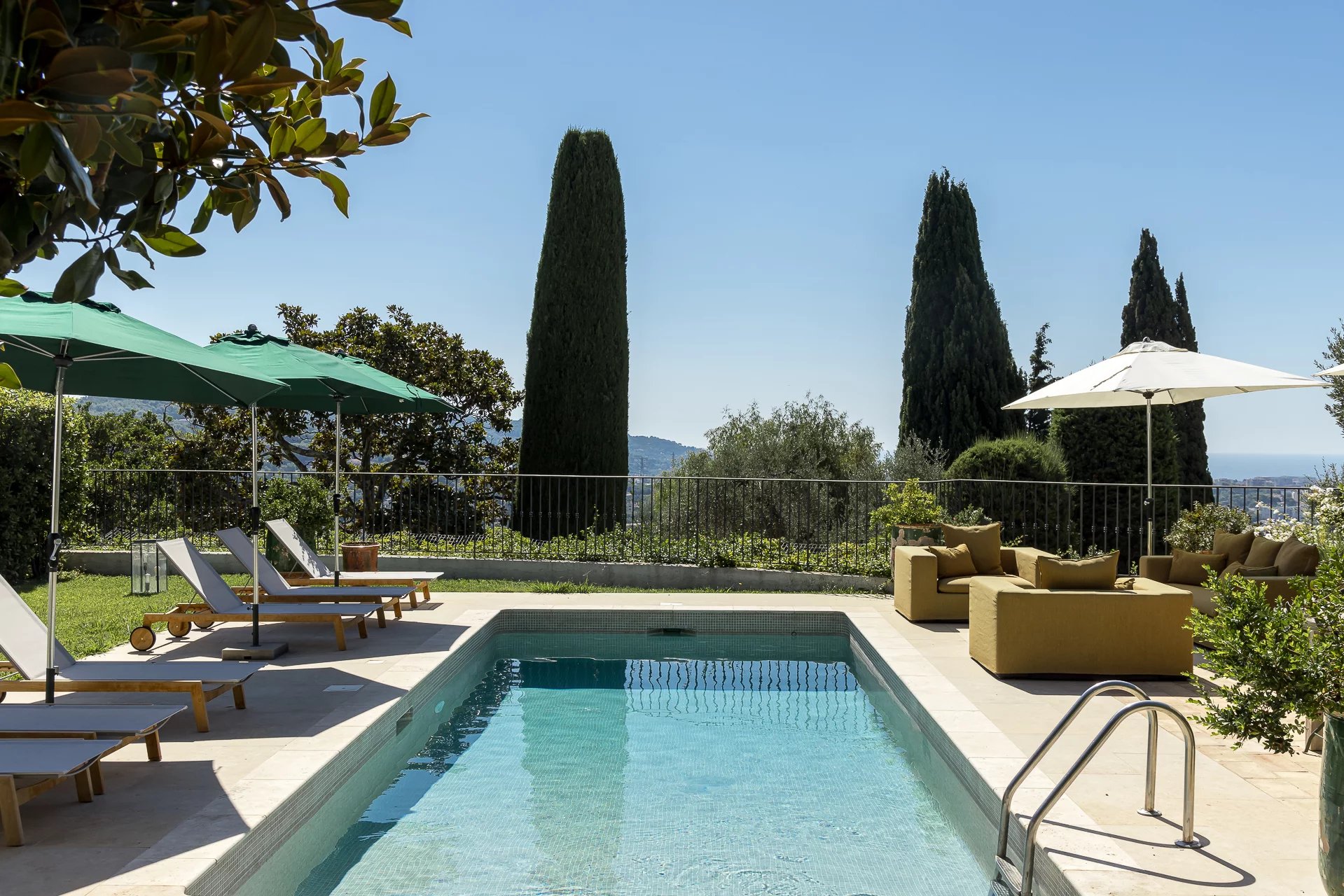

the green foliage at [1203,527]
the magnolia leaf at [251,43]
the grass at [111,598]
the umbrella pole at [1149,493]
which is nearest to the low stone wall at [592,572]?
the grass at [111,598]

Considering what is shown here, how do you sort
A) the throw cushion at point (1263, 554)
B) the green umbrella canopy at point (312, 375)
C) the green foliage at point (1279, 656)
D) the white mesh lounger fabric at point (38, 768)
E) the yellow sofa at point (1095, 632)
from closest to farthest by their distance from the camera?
1. the green foliage at point (1279, 656)
2. the white mesh lounger fabric at point (38, 768)
3. the yellow sofa at point (1095, 632)
4. the green umbrella canopy at point (312, 375)
5. the throw cushion at point (1263, 554)

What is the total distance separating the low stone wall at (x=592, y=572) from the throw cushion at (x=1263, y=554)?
456cm

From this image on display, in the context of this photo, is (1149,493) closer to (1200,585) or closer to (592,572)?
(1200,585)

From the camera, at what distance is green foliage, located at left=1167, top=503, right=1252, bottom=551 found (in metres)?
10.6

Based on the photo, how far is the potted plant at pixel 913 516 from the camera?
11086mm

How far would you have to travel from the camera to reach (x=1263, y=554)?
8641mm

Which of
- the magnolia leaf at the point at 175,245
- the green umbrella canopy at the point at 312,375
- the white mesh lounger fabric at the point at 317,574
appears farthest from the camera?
the white mesh lounger fabric at the point at 317,574

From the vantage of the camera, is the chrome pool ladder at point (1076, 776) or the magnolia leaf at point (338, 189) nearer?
the magnolia leaf at point (338, 189)

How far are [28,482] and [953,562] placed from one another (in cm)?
1058

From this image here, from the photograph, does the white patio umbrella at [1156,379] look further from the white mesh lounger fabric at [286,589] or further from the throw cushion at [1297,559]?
the white mesh lounger fabric at [286,589]

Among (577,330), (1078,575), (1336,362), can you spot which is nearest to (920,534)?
(1078,575)

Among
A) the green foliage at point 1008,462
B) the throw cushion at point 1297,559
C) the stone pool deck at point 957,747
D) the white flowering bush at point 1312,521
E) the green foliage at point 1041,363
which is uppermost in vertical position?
the green foliage at point 1041,363

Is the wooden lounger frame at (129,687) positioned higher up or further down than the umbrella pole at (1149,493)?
further down

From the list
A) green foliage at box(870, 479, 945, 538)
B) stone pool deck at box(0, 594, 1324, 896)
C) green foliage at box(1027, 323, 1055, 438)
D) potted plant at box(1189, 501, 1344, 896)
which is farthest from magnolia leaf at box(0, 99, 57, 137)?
green foliage at box(1027, 323, 1055, 438)
